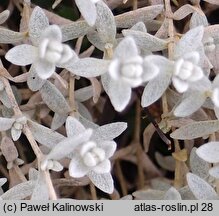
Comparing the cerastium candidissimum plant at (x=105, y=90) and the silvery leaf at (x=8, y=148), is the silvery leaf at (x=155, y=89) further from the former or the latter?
the silvery leaf at (x=8, y=148)

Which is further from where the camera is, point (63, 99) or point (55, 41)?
point (63, 99)

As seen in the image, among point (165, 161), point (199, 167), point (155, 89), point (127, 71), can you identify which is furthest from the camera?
point (165, 161)

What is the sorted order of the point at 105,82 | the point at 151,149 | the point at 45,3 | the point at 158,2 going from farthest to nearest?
1. the point at 151,149
2. the point at 45,3
3. the point at 158,2
4. the point at 105,82

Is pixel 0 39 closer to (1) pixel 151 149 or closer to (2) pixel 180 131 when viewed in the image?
(2) pixel 180 131

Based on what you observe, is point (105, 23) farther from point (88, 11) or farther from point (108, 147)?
point (108, 147)

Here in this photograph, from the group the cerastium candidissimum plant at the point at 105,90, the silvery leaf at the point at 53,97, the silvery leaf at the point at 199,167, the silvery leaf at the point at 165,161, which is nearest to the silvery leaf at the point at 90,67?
the cerastium candidissimum plant at the point at 105,90

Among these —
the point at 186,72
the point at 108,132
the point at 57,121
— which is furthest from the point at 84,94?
the point at 186,72

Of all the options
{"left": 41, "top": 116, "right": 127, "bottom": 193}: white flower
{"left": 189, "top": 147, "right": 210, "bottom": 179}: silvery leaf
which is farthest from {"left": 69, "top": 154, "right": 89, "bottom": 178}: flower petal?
{"left": 189, "top": 147, "right": 210, "bottom": 179}: silvery leaf

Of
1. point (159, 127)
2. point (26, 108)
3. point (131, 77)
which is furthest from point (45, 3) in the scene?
point (131, 77)
